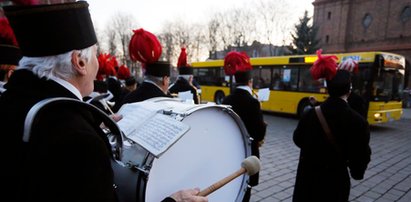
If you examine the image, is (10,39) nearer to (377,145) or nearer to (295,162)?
(295,162)

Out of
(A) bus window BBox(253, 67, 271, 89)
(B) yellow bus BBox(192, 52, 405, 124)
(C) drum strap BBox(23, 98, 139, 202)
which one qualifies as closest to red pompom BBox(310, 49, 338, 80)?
(C) drum strap BBox(23, 98, 139, 202)

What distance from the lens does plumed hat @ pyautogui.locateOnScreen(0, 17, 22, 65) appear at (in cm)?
246

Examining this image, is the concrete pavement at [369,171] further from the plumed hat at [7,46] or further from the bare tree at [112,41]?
the bare tree at [112,41]

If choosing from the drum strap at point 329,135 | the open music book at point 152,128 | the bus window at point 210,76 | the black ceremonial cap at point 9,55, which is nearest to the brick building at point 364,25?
the bus window at point 210,76

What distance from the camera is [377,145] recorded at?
26.9ft

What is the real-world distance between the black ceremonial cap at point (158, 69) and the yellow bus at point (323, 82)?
9.02m

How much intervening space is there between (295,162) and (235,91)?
124 inches

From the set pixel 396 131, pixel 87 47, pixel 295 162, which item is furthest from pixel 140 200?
pixel 396 131

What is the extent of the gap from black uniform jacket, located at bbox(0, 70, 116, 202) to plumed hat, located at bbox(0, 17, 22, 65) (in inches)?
70.7

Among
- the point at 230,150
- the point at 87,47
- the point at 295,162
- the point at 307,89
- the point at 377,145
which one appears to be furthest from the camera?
the point at 307,89

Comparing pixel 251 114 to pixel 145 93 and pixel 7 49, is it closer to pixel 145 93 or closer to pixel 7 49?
pixel 145 93

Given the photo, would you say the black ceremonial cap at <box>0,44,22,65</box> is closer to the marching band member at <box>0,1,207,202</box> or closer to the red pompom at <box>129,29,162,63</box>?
the red pompom at <box>129,29,162,63</box>

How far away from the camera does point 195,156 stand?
5.45ft

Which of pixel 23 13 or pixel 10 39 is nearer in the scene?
pixel 23 13
